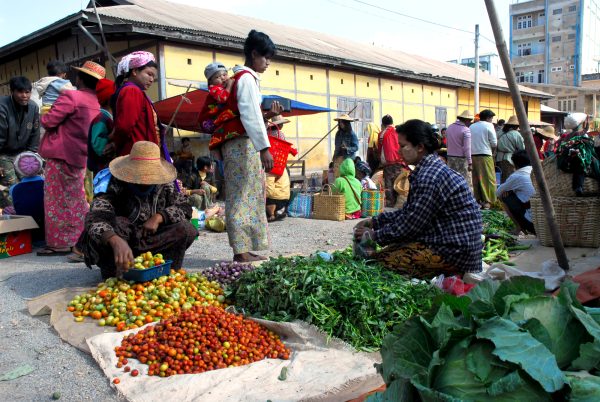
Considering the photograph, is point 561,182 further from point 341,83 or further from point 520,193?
point 341,83

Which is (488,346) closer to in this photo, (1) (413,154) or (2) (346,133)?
(1) (413,154)

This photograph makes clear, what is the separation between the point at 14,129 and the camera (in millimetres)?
6000

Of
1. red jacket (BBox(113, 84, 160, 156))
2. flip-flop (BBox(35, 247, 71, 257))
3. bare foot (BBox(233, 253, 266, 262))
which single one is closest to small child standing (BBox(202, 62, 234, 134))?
red jacket (BBox(113, 84, 160, 156))

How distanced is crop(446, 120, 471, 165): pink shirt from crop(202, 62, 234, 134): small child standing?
16.0 feet

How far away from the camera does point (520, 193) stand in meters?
5.85

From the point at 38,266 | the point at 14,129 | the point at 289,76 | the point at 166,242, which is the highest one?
the point at 289,76

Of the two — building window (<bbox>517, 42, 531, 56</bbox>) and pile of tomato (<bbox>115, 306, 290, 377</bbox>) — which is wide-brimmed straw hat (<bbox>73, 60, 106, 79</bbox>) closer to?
pile of tomato (<bbox>115, 306, 290, 377</bbox>)

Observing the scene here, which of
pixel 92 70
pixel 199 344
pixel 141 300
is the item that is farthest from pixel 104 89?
pixel 199 344

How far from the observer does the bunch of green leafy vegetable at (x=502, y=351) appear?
1301mm

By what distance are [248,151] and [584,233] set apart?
11.3 ft

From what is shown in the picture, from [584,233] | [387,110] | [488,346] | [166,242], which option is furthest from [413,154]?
[387,110]

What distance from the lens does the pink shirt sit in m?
8.33

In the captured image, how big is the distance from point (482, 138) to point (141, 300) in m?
7.03

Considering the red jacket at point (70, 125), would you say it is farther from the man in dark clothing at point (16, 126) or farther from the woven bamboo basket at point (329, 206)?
the woven bamboo basket at point (329, 206)
